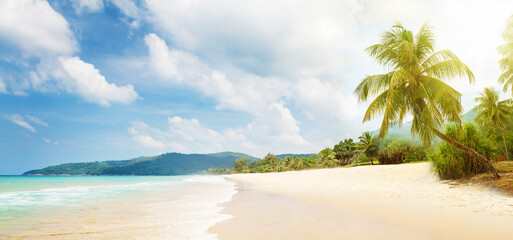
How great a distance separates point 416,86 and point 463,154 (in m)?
3.22

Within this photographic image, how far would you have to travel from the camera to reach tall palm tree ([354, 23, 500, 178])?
411 inches

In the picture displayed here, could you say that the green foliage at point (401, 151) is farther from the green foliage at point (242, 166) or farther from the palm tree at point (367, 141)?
the green foliage at point (242, 166)

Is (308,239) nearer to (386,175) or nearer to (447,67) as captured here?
(447,67)

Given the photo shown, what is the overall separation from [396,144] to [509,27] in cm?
3090

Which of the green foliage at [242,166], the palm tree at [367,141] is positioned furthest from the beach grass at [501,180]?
the green foliage at [242,166]

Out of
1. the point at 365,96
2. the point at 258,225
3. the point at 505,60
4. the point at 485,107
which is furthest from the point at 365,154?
the point at 258,225

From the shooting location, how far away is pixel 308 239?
380cm

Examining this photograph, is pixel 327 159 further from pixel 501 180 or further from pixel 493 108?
pixel 501 180

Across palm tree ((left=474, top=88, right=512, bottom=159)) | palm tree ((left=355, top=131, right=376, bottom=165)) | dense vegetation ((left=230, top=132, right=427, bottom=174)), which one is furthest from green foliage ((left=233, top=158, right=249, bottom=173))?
palm tree ((left=474, top=88, right=512, bottom=159))

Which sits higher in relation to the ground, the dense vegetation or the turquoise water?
the dense vegetation

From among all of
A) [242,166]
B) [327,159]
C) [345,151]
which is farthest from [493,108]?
[242,166]

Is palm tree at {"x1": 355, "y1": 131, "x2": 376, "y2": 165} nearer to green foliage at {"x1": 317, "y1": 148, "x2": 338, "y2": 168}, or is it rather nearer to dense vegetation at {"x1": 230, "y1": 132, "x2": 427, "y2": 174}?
dense vegetation at {"x1": 230, "y1": 132, "x2": 427, "y2": 174}

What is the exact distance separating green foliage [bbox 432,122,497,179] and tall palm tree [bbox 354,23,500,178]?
0.57 metres

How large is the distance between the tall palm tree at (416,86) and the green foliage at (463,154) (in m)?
0.57
